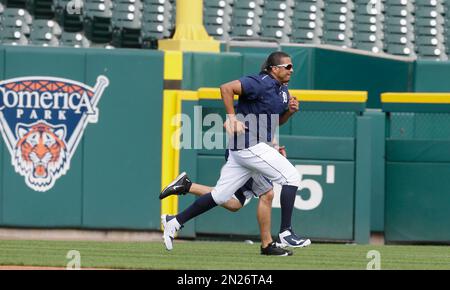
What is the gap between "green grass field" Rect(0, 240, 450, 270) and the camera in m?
8.40

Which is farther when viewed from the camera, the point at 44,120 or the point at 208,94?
the point at 44,120

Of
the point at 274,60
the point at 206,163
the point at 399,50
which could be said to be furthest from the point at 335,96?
the point at 399,50

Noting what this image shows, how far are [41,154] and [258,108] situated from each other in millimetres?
3758

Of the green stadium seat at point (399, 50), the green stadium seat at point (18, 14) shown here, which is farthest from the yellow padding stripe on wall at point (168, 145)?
the green stadium seat at point (399, 50)

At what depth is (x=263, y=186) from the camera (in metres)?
9.02

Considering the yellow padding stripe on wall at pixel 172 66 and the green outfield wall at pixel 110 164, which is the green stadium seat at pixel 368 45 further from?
the green outfield wall at pixel 110 164

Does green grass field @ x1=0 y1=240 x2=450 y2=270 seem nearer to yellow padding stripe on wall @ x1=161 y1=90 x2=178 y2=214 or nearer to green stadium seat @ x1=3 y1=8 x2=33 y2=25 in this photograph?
yellow padding stripe on wall @ x1=161 y1=90 x2=178 y2=214

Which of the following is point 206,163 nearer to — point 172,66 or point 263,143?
point 172,66

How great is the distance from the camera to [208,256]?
30.3ft

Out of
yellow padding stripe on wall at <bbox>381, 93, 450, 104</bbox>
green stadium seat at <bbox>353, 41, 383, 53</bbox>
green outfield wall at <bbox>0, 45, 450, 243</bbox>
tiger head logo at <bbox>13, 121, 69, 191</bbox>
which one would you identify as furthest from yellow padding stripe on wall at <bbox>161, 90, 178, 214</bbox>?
green stadium seat at <bbox>353, 41, 383, 53</bbox>

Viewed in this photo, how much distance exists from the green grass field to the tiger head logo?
41.4 inches
